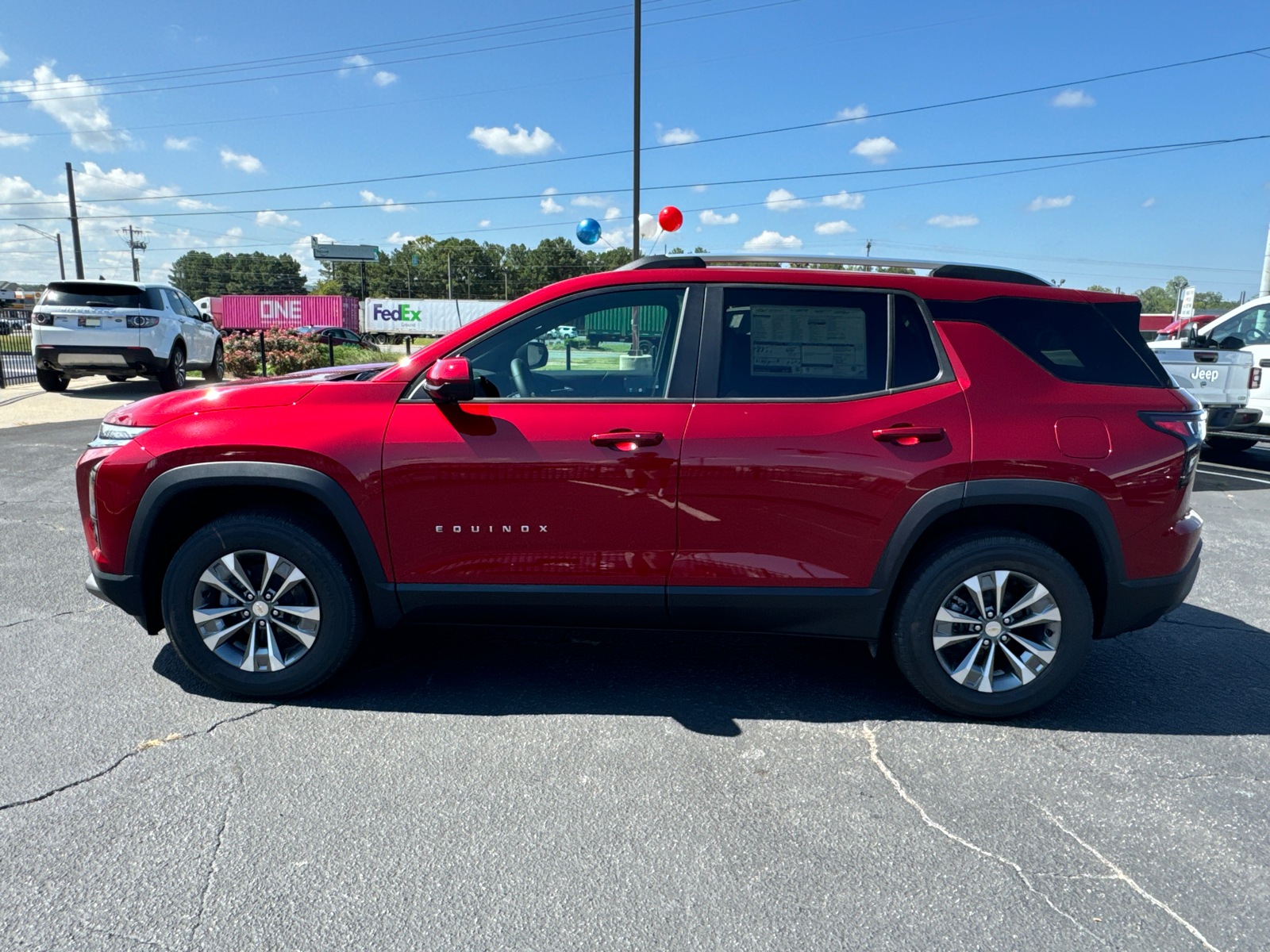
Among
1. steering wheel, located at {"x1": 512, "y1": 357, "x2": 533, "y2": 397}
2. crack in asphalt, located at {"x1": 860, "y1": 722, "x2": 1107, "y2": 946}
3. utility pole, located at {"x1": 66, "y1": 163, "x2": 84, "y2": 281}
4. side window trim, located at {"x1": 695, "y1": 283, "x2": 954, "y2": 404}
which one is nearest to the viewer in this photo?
crack in asphalt, located at {"x1": 860, "y1": 722, "x2": 1107, "y2": 946}

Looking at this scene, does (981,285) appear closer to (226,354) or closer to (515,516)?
(515,516)

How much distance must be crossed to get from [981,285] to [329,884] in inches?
126

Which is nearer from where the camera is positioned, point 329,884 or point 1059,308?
point 329,884

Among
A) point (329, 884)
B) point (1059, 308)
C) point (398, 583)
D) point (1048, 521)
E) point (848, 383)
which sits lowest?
point (329, 884)

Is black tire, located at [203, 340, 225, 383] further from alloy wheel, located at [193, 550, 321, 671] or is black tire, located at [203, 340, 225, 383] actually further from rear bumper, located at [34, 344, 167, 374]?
alloy wheel, located at [193, 550, 321, 671]

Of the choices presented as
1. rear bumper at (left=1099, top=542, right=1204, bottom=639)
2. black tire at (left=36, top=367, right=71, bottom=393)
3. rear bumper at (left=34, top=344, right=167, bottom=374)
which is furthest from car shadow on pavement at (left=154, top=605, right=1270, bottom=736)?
black tire at (left=36, top=367, right=71, bottom=393)

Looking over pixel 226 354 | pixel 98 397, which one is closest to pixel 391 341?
pixel 226 354

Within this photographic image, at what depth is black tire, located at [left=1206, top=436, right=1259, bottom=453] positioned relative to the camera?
10648 mm

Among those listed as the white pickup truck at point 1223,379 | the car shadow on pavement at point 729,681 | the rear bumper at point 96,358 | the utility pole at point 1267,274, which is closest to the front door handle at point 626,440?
the car shadow on pavement at point 729,681

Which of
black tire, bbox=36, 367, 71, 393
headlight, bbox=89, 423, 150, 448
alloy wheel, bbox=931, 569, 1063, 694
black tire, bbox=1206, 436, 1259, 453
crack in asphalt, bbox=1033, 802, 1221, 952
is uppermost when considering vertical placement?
headlight, bbox=89, 423, 150, 448

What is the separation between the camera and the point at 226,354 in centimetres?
1797

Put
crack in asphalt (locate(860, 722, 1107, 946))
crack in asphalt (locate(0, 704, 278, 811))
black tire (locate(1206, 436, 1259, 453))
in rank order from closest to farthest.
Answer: crack in asphalt (locate(860, 722, 1107, 946)), crack in asphalt (locate(0, 704, 278, 811)), black tire (locate(1206, 436, 1259, 453))

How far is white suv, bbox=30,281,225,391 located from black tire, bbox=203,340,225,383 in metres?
2.87

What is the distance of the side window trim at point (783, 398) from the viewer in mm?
3254
